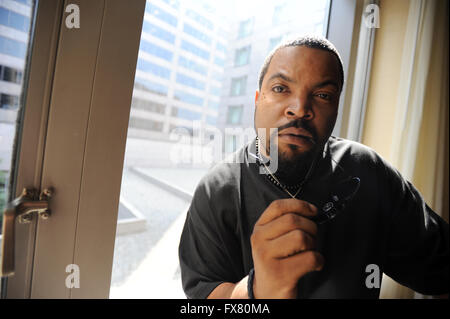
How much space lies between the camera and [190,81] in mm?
687

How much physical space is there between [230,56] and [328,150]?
434mm

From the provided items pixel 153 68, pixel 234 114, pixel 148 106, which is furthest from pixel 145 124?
pixel 234 114

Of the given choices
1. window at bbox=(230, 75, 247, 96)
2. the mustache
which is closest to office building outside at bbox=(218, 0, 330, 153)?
window at bbox=(230, 75, 247, 96)

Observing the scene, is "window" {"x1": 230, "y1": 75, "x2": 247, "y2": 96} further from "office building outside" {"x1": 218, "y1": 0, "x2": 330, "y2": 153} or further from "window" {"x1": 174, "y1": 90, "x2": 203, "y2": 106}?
"window" {"x1": 174, "y1": 90, "x2": 203, "y2": 106}

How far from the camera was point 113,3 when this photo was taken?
619 millimetres

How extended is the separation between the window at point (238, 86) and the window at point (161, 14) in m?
0.26

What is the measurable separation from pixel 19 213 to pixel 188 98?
0.54 meters

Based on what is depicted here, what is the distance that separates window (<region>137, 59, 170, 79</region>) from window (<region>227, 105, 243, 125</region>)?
23cm

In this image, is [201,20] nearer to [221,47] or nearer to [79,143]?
[221,47]

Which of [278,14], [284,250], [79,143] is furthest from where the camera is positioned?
[278,14]

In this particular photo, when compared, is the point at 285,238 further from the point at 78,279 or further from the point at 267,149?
the point at 78,279

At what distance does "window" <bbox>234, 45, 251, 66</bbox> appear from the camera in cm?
69

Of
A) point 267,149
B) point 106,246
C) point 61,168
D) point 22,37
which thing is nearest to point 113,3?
point 22,37

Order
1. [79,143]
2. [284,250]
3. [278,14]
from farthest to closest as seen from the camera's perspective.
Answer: [278,14] < [79,143] < [284,250]
